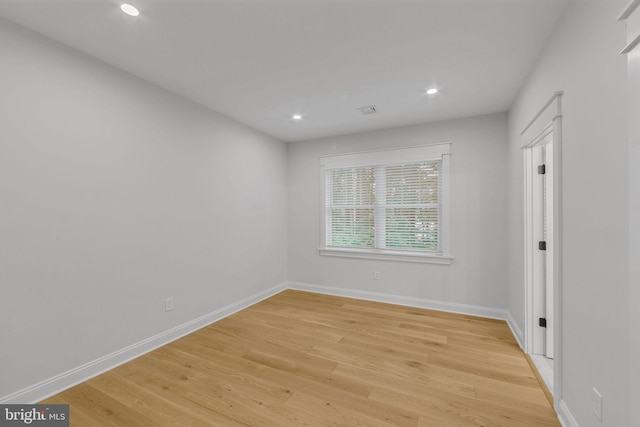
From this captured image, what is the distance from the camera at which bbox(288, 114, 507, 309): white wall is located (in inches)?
132

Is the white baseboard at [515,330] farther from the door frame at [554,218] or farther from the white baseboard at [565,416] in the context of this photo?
the white baseboard at [565,416]

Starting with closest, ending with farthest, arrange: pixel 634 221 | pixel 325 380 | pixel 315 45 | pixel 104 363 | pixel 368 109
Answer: pixel 634 221 < pixel 315 45 < pixel 325 380 < pixel 104 363 < pixel 368 109

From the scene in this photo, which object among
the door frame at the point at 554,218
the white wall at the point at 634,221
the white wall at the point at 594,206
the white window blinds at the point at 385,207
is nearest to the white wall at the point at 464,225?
the white window blinds at the point at 385,207

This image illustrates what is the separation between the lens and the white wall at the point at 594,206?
114 cm

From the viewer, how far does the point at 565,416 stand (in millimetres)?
1650

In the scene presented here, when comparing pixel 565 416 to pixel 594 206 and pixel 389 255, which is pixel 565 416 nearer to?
pixel 594 206

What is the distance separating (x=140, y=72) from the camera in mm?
2441

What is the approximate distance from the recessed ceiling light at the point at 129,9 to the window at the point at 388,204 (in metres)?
2.96

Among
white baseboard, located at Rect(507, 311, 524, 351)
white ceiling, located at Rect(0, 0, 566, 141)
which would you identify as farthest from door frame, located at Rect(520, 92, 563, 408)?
white ceiling, located at Rect(0, 0, 566, 141)

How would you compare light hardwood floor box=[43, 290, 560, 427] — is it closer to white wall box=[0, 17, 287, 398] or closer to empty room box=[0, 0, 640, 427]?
empty room box=[0, 0, 640, 427]

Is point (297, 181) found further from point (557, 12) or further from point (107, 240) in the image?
point (557, 12)

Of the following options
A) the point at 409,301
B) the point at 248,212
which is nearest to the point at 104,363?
the point at 248,212

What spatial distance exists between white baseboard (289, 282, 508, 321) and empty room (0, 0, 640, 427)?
0.09ft

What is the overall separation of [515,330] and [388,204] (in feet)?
6.78
